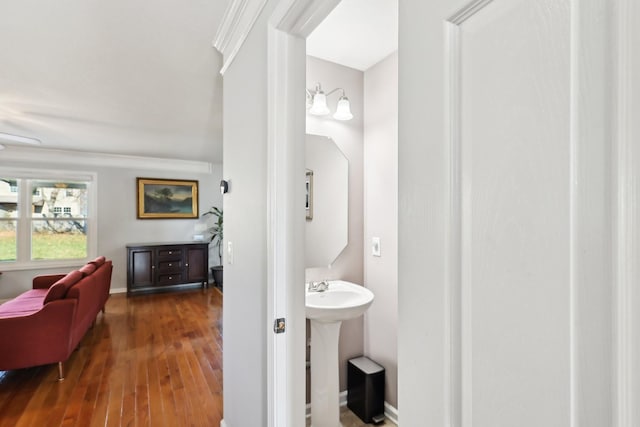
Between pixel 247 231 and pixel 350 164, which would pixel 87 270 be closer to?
pixel 247 231

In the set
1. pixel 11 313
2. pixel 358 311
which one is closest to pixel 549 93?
pixel 358 311

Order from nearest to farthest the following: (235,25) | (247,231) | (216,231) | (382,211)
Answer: (247,231) → (235,25) → (382,211) → (216,231)

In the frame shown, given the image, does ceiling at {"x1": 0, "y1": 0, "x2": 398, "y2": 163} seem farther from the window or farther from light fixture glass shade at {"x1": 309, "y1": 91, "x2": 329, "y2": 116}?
the window

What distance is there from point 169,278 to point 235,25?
16.1ft

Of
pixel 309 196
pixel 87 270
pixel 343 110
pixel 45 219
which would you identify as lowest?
pixel 87 270

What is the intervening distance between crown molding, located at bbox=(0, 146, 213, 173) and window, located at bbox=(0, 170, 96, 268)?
24cm

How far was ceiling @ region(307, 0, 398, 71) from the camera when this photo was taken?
65.5 inches

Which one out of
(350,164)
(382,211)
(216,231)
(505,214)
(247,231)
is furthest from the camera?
A: (216,231)

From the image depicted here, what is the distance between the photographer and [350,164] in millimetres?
2225

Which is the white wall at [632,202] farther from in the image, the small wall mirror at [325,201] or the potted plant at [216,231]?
the potted plant at [216,231]

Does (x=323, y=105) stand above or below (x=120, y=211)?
above

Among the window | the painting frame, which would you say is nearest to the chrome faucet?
the painting frame

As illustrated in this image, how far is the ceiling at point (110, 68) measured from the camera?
5.26ft

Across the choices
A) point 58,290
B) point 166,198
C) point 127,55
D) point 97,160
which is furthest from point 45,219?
point 127,55
